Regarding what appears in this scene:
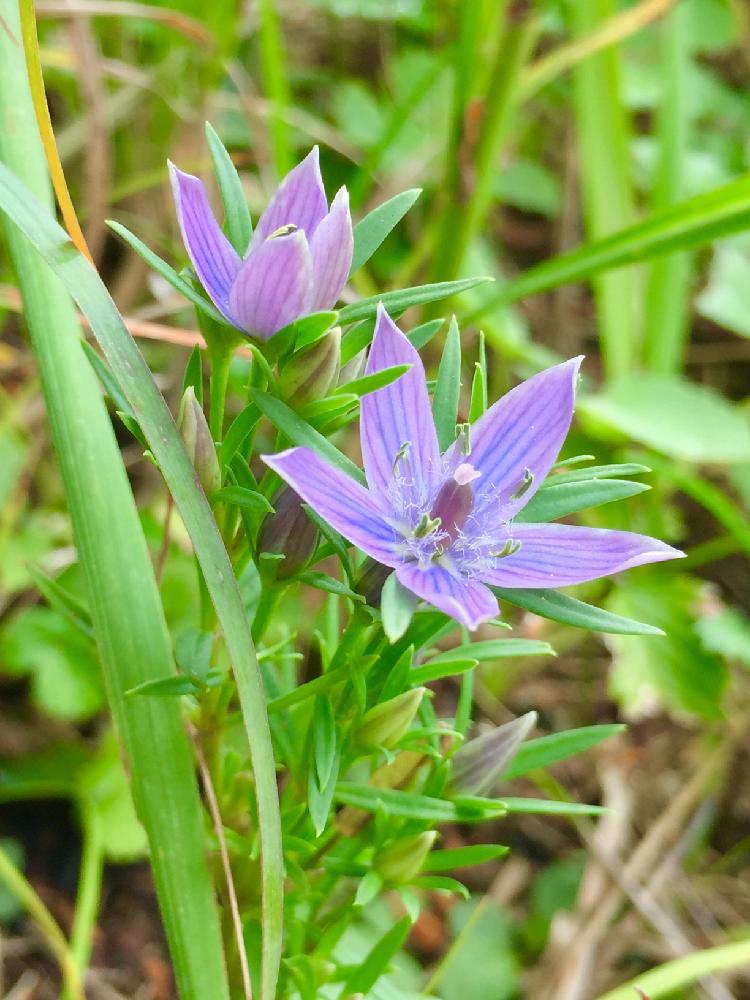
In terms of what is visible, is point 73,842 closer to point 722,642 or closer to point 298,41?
point 722,642

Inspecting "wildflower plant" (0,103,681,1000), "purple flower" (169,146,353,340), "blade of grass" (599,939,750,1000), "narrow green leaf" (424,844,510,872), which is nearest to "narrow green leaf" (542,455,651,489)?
"wildflower plant" (0,103,681,1000)

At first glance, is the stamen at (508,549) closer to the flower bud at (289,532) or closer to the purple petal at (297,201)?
the flower bud at (289,532)

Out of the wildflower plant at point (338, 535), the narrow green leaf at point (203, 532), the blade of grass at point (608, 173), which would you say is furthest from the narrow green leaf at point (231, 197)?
the blade of grass at point (608, 173)

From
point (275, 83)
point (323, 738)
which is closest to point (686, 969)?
point (323, 738)

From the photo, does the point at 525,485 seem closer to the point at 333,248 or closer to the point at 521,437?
the point at 521,437

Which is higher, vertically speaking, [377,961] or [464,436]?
[464,436]

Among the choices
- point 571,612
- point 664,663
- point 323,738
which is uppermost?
point 571,612

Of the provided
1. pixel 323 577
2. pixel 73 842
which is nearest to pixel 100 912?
pixel 73 842
